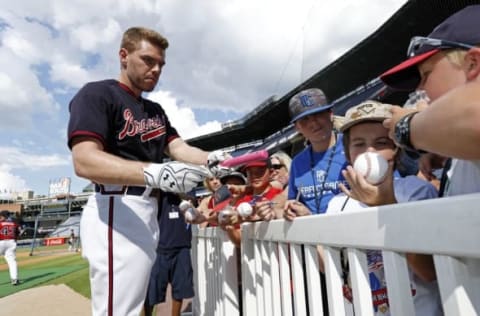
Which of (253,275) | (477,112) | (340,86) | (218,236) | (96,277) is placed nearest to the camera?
(477,112)

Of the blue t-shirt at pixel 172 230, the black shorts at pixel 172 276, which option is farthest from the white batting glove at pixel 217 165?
the black shorts at pixel 172 276

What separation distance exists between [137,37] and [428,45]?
1380 mm

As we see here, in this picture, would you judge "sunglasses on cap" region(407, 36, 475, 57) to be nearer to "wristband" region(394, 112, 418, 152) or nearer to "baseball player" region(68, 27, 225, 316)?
"wristband" region(394, 112, 418, 152)

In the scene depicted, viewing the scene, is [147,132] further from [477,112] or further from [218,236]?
[477,112]

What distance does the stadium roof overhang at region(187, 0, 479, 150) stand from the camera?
471 inches

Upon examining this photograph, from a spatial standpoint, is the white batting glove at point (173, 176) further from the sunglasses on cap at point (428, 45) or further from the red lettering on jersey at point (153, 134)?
the sunglasses on cap at point (428, 45)

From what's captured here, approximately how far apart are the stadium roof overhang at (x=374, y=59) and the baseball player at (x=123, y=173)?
36.8 feet

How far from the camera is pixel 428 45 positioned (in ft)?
2.60

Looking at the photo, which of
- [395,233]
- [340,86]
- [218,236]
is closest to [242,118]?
[340,86]

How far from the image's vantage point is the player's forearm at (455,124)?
0.47m

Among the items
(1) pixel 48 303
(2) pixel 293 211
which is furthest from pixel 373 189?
(1) pixel 48 303

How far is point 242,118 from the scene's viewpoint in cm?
2697

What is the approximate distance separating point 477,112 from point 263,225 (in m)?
1.13

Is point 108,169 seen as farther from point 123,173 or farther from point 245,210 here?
point 245,210
